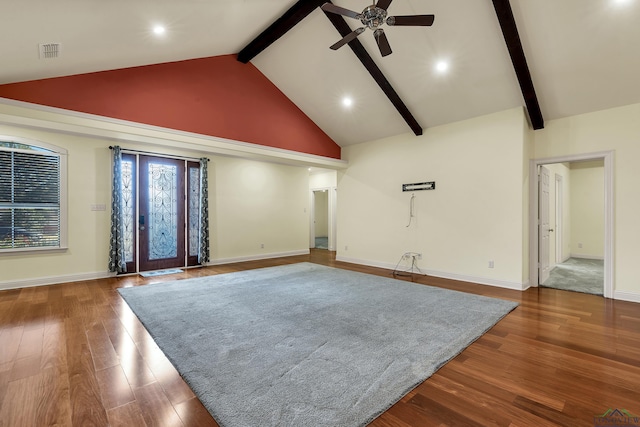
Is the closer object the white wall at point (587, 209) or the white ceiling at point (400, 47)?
the white ceiling at point (400, 47)

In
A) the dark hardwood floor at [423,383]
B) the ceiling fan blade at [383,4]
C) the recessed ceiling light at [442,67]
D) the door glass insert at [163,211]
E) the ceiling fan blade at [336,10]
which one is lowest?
the dark hardwood floor at [423,383]

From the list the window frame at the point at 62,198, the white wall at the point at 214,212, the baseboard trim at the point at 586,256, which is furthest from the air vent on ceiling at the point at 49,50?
the baseboard trim at the point at 586,256

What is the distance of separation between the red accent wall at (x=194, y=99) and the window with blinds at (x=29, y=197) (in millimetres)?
1337

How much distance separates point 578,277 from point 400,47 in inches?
217

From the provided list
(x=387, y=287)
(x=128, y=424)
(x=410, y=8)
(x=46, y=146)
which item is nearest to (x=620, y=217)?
(x=387, y=287)

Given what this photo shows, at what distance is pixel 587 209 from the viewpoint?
26.3ft

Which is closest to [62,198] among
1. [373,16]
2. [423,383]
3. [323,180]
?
[373,16]

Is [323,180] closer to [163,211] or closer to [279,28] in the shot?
[163,211]

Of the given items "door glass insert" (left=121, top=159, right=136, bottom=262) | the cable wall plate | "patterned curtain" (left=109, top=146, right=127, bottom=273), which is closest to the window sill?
"patterned curtain" (left=109, top=146, right=127, bottom=273)

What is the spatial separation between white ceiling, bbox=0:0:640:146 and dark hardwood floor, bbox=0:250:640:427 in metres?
2.94

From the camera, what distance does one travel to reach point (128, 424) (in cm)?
169

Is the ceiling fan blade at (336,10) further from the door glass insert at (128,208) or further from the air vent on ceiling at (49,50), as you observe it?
the door glass insert at (128,208)

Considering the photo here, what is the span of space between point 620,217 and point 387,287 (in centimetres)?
354

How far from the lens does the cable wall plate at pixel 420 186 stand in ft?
19.4
